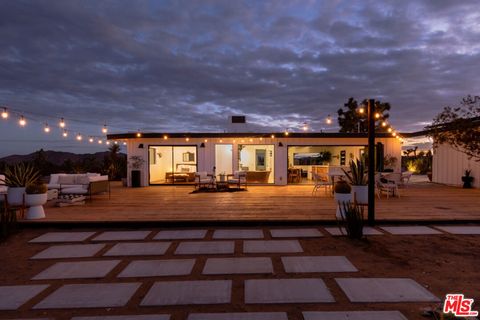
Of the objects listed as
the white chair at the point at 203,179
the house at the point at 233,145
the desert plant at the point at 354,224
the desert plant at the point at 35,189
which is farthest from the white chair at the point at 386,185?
the desert plant at the point at 35,189

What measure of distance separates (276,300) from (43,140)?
24.5 metres

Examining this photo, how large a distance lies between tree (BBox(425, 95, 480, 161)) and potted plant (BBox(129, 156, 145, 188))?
1169cm

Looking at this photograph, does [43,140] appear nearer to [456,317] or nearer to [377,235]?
[377,235]

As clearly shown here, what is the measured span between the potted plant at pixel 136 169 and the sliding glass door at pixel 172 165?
20.7 inches

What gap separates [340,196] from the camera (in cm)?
607

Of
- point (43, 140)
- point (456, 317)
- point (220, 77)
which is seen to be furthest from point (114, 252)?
point (43, 140)

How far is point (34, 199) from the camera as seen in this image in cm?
611

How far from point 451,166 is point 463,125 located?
925 cm

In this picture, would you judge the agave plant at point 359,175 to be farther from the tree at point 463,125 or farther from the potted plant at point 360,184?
the tree at point 463,125

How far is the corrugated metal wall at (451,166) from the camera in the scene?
12.3 meters

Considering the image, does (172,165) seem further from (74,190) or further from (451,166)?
(451,166)

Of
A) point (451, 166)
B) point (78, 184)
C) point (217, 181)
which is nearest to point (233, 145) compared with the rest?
point (217, 181)

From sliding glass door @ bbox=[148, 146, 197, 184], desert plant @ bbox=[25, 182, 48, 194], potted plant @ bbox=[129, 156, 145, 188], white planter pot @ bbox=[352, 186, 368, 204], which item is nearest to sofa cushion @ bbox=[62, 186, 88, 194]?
desert plant @ bbox=[25, 182, 48, 194]

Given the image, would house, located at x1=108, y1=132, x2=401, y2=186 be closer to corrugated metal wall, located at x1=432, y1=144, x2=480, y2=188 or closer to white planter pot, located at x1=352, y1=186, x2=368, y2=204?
corrugated metal wall, located at x1=432, y1=144, x2=480, y2=188
